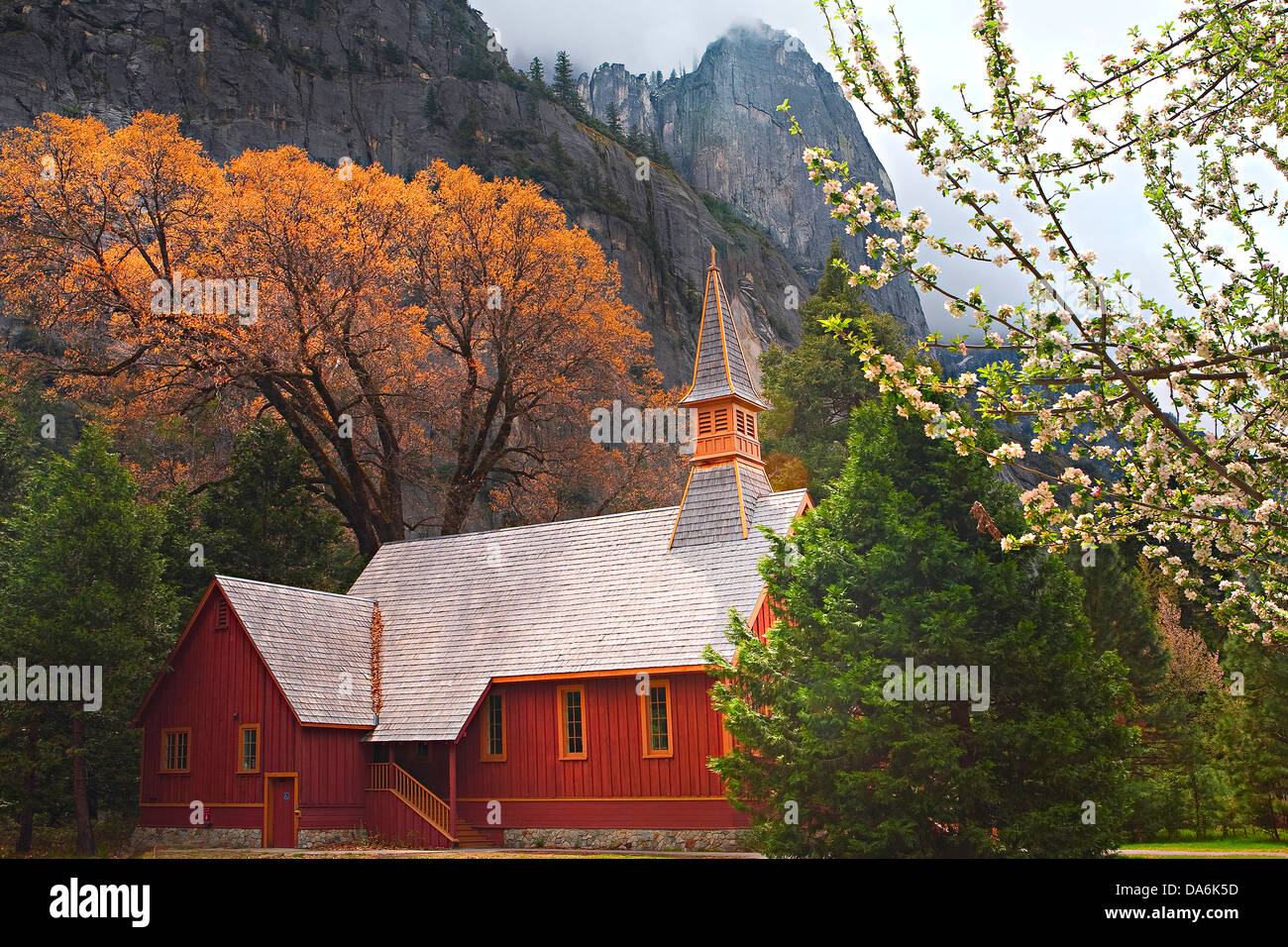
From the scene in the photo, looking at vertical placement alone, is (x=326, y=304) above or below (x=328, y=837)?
above

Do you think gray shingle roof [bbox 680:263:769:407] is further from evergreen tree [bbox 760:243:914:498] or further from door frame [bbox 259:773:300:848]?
door frame [bbox 259:773:300:848]

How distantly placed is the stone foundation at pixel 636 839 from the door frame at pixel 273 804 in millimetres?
4781

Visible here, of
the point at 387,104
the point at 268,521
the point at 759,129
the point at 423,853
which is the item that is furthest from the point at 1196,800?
the point at 759,129

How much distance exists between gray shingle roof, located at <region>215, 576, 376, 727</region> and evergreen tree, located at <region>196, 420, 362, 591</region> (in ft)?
20.5

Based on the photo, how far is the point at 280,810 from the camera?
25156 millimetres

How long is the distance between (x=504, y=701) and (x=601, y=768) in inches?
124

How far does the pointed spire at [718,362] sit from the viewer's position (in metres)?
28.6

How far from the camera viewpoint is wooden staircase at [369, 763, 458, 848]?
2553cm

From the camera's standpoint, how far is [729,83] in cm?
16450

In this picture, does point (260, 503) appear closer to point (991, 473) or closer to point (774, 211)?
point (991, 473)

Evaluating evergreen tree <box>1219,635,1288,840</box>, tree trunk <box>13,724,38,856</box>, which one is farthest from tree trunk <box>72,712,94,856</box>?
evergreen tree <box>1219,635,1288,840</box>

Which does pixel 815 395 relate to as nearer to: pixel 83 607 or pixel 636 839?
pixel 636 839

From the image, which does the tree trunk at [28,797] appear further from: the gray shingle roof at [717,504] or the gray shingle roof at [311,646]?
→ the gray shingle roof at [717,504]

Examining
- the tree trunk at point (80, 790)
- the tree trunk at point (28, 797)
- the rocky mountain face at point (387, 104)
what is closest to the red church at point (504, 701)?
the tree trunk at point (80, 790)
